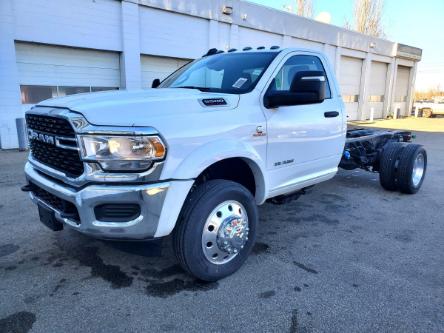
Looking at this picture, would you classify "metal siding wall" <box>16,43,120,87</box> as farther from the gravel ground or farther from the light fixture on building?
the gravel ground

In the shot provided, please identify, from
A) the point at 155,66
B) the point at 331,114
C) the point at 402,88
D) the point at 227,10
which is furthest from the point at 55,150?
the point at 402,88

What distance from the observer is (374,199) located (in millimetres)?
5719

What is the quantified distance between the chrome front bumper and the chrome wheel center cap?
0.64 m

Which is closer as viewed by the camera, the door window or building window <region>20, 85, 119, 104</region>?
the door window

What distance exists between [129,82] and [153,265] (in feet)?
33.5

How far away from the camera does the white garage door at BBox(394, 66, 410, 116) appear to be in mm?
30319

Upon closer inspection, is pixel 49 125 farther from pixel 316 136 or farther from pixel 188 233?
pixel 316 136

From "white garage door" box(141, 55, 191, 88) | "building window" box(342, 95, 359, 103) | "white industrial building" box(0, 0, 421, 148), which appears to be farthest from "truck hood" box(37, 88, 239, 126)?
"building window" box(342, 95, 359, 103)

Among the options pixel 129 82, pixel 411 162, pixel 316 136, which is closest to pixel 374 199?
pixel 411 162

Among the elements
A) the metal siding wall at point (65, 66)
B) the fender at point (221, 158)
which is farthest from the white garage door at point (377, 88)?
the fender at point (221, 158)

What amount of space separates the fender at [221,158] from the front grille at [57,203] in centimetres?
80

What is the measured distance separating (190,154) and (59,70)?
396 inches

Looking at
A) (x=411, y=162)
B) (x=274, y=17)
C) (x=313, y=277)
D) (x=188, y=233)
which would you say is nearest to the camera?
(x=188, y=233)

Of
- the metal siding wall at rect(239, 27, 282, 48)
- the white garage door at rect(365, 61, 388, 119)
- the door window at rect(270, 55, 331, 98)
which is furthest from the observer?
the white garage door at rect(365, 61, 388, 119)
